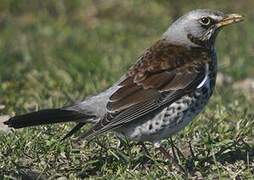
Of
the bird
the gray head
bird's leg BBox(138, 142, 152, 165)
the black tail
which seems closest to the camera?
the black tail

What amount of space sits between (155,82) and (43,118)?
95cm

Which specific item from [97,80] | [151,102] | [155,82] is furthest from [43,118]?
[97,80]

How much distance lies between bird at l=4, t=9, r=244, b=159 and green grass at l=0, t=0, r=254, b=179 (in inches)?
12.9

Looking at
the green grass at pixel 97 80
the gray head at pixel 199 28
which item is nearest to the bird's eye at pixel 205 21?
the gray head at pixel 199 28

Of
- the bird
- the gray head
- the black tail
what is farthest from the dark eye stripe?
the black tail

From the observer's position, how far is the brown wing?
255 inches

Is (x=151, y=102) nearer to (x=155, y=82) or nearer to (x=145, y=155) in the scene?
(x=155, y=82)

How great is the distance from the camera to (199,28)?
7.23 m

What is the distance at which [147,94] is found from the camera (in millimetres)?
6625

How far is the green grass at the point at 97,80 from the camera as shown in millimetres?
6660

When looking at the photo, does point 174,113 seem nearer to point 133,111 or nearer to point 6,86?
point 133,111

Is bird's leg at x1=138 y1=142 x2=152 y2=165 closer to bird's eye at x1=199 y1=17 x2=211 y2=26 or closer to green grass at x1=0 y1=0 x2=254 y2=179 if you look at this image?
green grass at x1=0 y1=0 x2=254 y2=179

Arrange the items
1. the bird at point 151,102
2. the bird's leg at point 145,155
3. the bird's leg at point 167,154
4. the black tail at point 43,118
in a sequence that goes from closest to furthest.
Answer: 1. the black tail at point 43,118
2. the bird at point 151,102
3. the bird's leg at point 167,154
4. the bird's leg at point 145,155

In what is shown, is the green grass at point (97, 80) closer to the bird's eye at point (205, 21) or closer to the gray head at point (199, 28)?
the gray head at point (199, 28)
